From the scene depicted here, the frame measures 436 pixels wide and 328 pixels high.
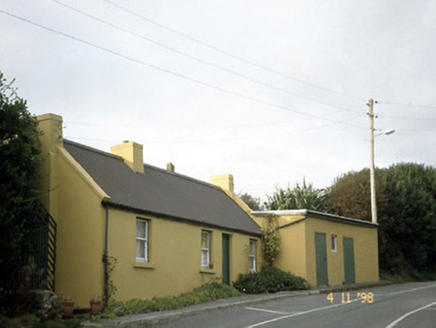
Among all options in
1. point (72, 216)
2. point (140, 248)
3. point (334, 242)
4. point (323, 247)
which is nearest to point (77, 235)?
point (72, 216)

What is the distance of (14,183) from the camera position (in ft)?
51.6

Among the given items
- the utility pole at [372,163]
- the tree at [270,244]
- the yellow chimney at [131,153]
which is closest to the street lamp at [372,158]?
the utility pole at [372,163]

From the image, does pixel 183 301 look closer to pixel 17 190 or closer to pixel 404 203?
pixel 17 190

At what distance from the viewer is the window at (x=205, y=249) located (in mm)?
23453

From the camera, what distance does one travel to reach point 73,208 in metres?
18.9

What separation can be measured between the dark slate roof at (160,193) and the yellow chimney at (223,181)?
1.39 m

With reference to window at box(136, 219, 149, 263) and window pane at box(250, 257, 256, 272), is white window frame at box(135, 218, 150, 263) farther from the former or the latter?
window pane at box(250, 257, 256, 272)

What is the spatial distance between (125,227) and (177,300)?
9.92ft

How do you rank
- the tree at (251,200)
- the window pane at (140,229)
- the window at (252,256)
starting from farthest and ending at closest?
the tree at (251,200)
the window at (252,256)
the window pane at (140,229)

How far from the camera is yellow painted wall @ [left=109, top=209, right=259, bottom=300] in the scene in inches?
741

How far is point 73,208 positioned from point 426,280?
24901mm

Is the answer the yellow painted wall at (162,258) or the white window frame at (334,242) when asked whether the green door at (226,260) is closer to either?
the yellow painted wall at (162,258)

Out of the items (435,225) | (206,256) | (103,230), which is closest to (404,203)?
(435,225)

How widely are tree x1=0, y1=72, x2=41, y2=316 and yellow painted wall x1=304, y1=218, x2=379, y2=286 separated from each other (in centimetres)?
1410
